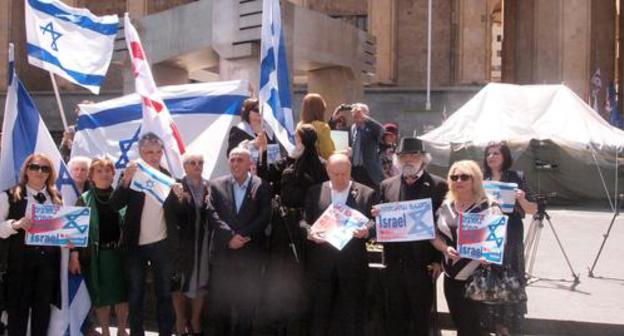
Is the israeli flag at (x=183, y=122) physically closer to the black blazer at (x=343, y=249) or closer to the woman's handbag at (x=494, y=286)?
the black blazer at (x=343, y=249)

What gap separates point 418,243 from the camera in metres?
6.15

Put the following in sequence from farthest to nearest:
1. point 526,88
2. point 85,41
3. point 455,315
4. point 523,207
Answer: point 526,88 < point 85,41 < point 523,207 < point 455,315

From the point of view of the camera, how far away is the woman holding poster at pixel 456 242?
19.4ft

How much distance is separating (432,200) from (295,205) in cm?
144

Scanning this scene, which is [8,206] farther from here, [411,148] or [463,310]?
[463,310]

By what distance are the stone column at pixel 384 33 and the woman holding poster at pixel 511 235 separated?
22.8 metres

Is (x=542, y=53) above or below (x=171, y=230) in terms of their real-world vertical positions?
above

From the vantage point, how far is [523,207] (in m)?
6.71

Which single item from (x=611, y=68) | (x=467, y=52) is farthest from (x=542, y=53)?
(x=611, y=68)

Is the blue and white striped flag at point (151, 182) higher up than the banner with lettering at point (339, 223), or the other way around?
the blue and white striped flag at point (151, 182)

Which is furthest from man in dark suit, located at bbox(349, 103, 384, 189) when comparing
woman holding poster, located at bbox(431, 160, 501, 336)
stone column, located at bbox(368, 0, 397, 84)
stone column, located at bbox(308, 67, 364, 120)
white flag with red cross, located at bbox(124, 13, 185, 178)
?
stone column, located at bbox(368, 0, 397, 84)

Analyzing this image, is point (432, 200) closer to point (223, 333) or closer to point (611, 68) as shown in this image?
point (223, 333)

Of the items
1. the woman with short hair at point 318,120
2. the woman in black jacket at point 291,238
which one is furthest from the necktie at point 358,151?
the woman in black jacket at point 291,238

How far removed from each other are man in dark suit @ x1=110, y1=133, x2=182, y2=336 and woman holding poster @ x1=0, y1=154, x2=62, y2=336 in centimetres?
67
